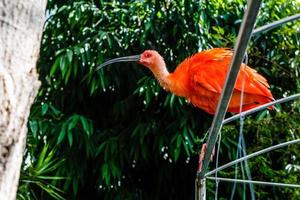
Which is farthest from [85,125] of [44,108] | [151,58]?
[151,58]

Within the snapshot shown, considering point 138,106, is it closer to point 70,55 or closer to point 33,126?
point 70,55

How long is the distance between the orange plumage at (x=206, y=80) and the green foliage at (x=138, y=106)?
1.13 feet

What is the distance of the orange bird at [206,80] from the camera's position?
2.50 meters

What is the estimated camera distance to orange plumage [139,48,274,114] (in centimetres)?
249

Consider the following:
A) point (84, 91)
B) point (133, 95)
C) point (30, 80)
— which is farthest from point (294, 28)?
point (30, 80)

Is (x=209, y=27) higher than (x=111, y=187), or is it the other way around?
(x=209, y=27)

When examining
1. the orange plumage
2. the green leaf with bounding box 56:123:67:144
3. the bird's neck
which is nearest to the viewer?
the orange plumage

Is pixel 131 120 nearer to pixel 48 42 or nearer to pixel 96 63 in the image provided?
pixel 96 63

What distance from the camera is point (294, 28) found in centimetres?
314

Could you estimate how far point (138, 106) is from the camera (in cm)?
327

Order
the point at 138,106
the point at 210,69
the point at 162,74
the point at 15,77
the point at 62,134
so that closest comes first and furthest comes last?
the point at 15,77 < the point at 210,69 < the point at 162,74 < the point at 62,134 < the point at 138,106

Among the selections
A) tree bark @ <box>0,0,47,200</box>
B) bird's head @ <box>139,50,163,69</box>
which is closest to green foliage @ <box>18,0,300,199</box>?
bird's head @ <box>139,50,163,69</box>

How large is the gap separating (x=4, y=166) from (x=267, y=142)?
7.33 ft

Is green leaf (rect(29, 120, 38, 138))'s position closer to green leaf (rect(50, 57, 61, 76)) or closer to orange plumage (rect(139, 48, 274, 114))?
green leaf (rect(50, 57, 61, 76))
